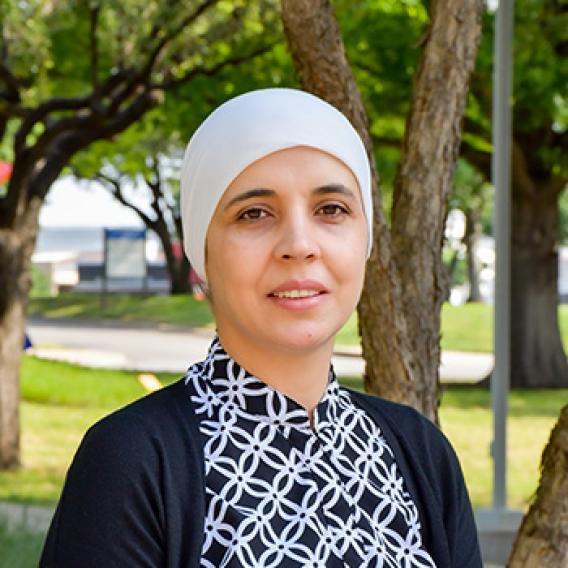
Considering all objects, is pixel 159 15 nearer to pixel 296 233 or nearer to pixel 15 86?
pixel 15 86

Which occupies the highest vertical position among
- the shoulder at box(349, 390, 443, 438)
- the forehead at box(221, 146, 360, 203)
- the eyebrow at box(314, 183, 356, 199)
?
the forehead at box(221, 146, 360, 203)

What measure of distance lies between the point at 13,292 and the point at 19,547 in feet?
15.6

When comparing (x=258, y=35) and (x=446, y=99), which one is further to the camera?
(x=258, y=35)

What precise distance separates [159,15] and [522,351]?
644 centimetres

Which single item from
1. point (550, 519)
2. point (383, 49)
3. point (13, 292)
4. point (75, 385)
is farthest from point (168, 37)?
point (75, 385)

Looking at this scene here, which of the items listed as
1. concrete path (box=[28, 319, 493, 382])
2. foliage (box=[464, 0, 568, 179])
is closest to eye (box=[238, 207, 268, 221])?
foliage (box=[464, 0, 568, 179])

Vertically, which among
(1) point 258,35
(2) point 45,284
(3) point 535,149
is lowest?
(2) point 45,284

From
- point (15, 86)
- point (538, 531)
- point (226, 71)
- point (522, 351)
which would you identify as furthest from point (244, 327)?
point (522, 351)

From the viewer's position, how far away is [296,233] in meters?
1.46

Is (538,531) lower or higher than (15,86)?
lower

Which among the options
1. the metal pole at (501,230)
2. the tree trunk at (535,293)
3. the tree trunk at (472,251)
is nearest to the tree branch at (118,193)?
the tree trunk at (472,251)

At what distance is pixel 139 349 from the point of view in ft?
75.5

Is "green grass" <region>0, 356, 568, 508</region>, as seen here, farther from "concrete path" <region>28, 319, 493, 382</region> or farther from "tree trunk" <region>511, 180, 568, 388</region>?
"concrete path" <region>28, 319, 493, 382</region>

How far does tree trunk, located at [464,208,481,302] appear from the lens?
2600 cm
